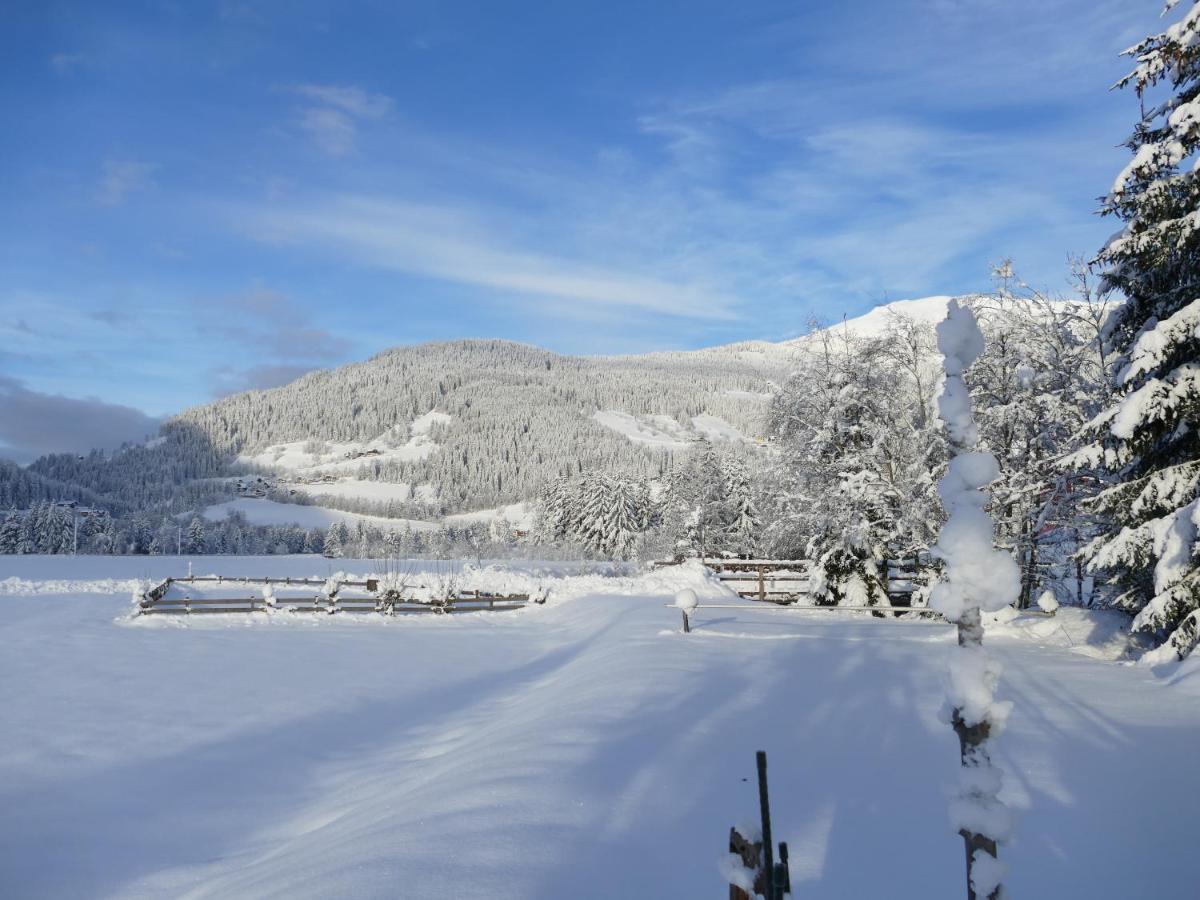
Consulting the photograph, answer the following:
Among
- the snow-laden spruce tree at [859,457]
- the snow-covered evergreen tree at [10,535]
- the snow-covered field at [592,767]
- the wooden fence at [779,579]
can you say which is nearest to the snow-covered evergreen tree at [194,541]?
the snow-covered evergreen tree at [10,535]

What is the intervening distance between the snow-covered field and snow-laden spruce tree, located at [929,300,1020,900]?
0.64ft

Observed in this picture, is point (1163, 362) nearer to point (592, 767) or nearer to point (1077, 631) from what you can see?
point (1077, 631)

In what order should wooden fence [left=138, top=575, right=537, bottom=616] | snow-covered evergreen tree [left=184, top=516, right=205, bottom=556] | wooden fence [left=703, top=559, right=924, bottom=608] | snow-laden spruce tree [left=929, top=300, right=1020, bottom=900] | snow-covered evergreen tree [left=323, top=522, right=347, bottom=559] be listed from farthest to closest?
1. snow-covered evergreen tree [left=323, top=522, right=347, bottom=559]
2. snow-covered evergreen tree [left=184, top=516, right=205, bottom=556]
3. wooden fence [left=138, top=575, right=537, bottom=616]
4. wooden fence [left=703, top=559, right=924, bottom=608]
5. snow-laden spruce tree [left=929, top=300, right=1020, bottom=900]

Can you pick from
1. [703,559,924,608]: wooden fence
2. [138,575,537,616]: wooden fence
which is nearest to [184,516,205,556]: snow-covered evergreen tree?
[138,575,537,616]: wooden fence

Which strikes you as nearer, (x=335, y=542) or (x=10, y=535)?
(x=10, y=535)

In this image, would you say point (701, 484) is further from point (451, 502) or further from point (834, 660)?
point (451, 502)

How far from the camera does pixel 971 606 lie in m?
2.90

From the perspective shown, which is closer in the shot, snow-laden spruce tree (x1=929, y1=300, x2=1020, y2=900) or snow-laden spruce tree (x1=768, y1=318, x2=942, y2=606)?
snow-laden spruce tree (x1=929, y1=300, x2=1020, y2=900)

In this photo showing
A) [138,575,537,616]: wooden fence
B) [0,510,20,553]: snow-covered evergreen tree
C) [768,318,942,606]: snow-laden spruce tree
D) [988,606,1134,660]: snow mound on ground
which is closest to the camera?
[988,606,1134,660]: snow mound on ground

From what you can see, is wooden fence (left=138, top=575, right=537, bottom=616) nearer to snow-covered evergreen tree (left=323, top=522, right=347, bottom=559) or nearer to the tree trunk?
the tree trunk

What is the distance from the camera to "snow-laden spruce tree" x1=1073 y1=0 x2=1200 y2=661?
34.1 ft

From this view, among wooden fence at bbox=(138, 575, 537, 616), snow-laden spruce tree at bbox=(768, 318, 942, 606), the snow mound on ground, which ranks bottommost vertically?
wooden fence at bbox=(138, 575, 537, 616)

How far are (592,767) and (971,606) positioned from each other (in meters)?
5.32

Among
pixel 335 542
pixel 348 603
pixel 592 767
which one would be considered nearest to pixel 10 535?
pixel 335 542
